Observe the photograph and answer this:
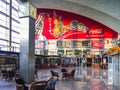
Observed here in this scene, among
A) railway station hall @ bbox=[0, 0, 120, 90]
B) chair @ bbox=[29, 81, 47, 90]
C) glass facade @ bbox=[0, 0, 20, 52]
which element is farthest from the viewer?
glass facade @ bbox=[0, 0, 20, 52]

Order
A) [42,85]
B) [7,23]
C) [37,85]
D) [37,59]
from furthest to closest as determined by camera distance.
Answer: [7,23], [37,59], [42,85], [37,85]

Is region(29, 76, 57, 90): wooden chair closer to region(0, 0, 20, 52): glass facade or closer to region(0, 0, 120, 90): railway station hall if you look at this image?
region(0, 0, 120, 90): railway station hall

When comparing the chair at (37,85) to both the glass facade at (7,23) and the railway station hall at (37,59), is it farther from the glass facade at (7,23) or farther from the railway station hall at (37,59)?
the glass facade at (7,23)

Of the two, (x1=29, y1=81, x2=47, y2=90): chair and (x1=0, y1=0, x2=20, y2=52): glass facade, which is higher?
(x1=0, y1=0, x2=20, y2=52): glass facade

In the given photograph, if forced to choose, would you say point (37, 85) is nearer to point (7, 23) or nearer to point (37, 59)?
point (37, 59)

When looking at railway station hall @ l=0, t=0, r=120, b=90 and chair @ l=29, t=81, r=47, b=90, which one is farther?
railway station hall @ l=0, t=0, r=120, b=90

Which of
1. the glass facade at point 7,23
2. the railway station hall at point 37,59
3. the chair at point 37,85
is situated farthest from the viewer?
the glass facade at point 7,23

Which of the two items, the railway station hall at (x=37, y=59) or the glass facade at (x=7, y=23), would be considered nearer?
the railway station hall at (x=37, y=59)

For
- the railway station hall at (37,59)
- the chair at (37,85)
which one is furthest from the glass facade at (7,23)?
the chair at (37,85)

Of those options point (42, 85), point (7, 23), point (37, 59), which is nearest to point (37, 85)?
point (42, 85)

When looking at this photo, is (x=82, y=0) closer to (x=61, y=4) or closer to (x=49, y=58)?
(x=61, y=4)

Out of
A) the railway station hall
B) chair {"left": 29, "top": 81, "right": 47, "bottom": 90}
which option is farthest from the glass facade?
chair {"left": 29, "top": 81, "right": 47, "bottom": 90}

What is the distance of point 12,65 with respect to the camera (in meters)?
27.2

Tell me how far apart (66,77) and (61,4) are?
28.2 metres
